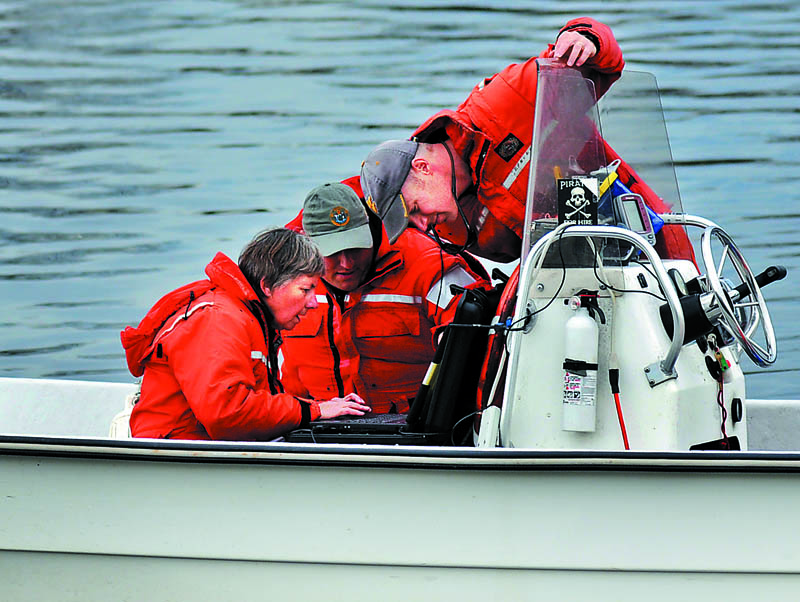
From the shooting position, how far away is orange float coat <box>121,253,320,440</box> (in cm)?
239

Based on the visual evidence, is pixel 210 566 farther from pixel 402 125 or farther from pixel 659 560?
pixel 402 125

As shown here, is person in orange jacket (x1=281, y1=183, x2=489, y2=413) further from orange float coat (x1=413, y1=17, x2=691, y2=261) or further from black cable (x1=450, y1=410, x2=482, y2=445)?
black cable (x1=450, y1=410, x2=482, y2=445)

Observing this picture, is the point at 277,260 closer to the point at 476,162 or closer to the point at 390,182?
the point at 390,182

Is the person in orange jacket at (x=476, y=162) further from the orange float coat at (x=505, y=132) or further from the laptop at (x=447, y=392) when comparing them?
the laptop at (x=447, y=392)

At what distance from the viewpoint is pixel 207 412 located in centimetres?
238

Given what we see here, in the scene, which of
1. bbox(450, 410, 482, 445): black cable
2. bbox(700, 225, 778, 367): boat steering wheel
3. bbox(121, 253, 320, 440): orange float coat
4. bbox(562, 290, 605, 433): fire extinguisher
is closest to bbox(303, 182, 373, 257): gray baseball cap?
bbox(121, 253, 320, 440): orange float coat

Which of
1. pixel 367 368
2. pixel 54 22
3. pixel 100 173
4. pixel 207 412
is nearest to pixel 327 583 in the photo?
pixel 207 412

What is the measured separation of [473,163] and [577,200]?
0.66m

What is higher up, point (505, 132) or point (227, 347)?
point (505, 132)

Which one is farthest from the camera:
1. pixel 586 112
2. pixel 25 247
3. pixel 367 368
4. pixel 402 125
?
pixel 402 125

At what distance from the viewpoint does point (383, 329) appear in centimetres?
321

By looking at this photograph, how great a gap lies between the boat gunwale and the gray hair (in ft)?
1.56

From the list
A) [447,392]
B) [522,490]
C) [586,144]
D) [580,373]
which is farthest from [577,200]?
[522,490]

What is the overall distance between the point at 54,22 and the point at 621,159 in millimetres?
7842
